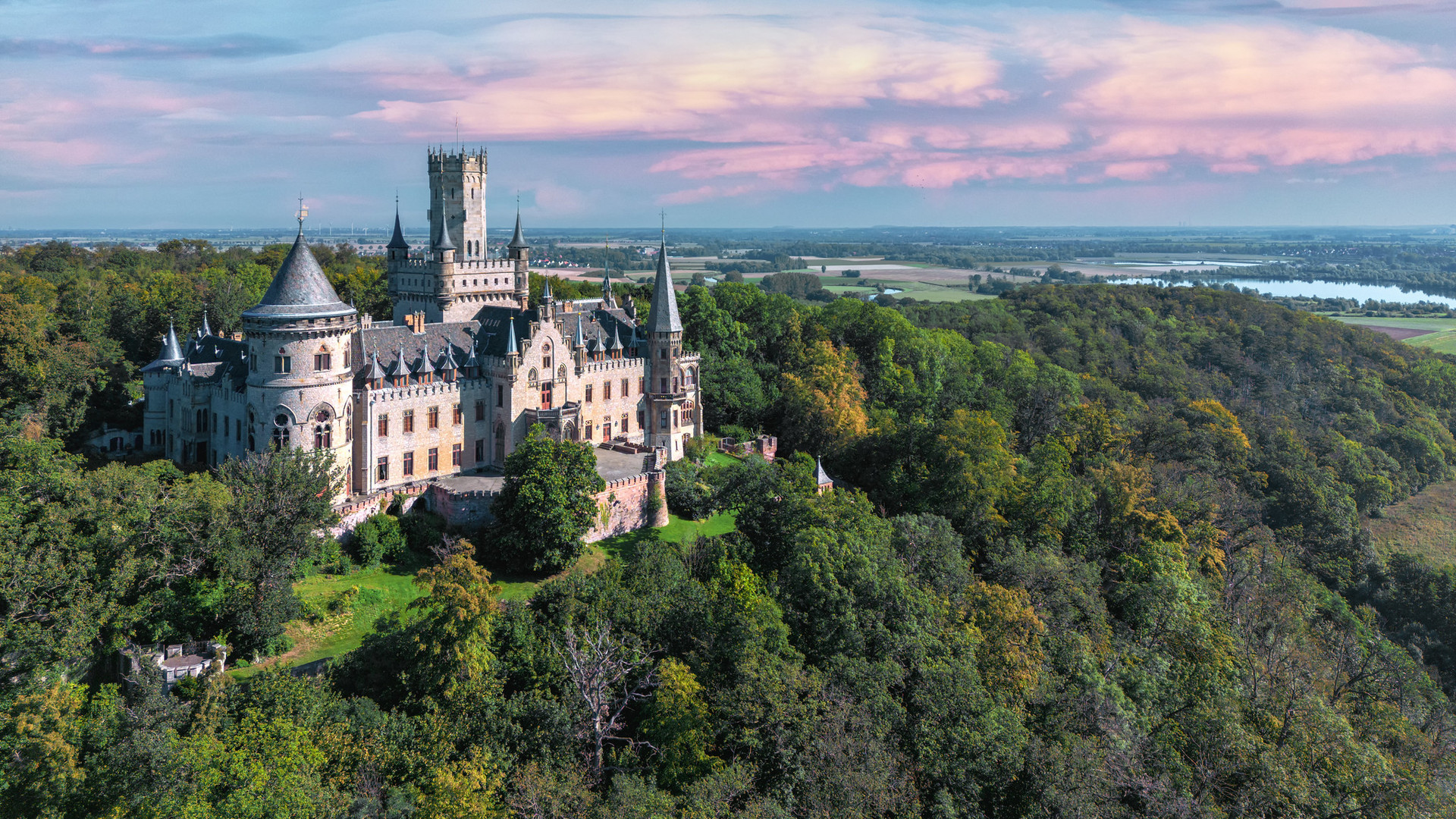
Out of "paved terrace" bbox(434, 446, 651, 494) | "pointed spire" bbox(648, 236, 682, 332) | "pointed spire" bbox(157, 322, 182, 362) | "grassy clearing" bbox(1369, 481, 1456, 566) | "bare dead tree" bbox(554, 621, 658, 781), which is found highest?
"pointed spire" bbox(648, 236, 682, 332)

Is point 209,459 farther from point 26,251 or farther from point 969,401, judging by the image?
point 26,251

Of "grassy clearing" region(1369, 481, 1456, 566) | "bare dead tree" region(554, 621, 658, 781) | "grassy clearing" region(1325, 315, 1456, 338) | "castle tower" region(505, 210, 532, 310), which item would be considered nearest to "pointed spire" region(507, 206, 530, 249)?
"castle tower" region(505, 210, 532, 310)

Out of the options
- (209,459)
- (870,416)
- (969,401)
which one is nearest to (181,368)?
(209,459)

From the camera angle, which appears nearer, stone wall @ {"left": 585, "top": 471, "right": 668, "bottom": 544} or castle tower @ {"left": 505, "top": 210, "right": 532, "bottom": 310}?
stone wall @ {"left": 585, "top": 471, "right": 668, "bottom": 544}

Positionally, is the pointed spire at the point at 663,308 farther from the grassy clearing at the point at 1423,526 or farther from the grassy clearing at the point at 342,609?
the grassy clearing at the point at 1423,526

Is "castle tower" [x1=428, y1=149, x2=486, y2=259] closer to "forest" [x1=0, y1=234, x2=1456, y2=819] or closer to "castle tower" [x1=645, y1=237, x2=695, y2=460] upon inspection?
"castle tower" [x1=645, y1=237, x2=695, y2=460]

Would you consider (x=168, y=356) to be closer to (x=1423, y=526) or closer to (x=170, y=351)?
(x=170, y=351)

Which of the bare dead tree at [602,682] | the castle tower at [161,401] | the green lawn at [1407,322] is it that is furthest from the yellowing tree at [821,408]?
the green lawn at [1407,322]
